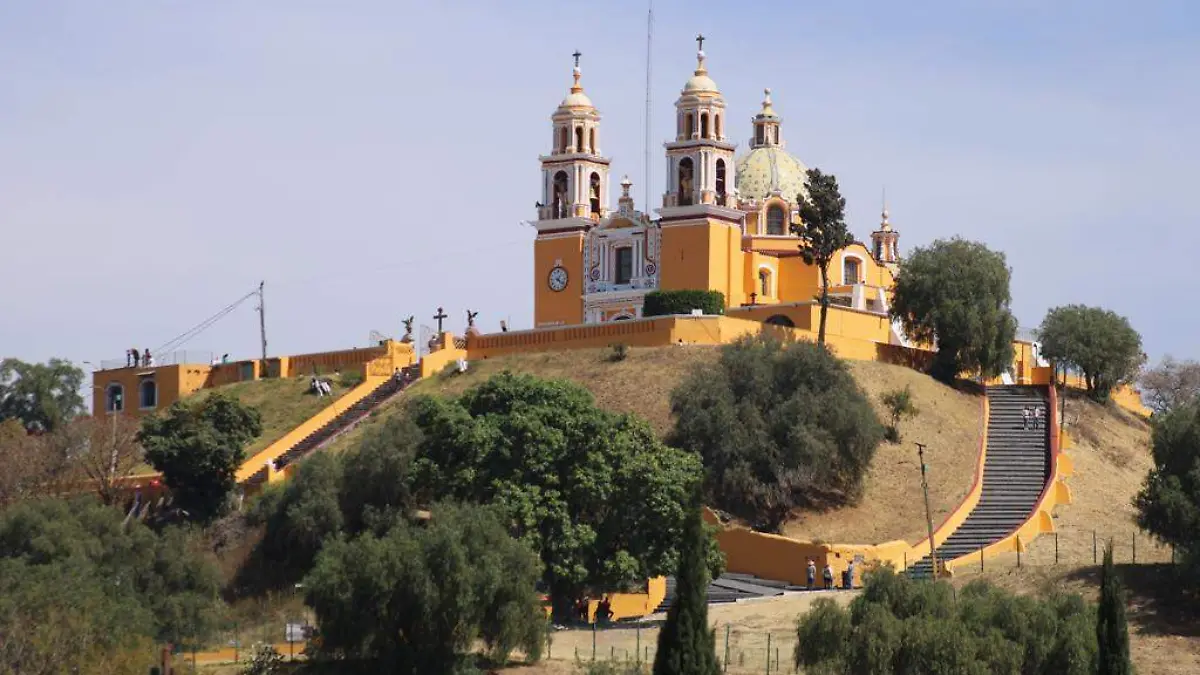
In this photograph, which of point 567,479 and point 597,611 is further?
point 567,479

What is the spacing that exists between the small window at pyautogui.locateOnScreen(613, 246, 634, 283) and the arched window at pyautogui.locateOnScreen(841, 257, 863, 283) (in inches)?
312

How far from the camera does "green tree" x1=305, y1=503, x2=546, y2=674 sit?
194 ft

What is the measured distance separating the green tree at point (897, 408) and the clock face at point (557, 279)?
16.8 meters

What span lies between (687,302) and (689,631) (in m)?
33.5

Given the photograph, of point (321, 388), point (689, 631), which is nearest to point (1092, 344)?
point (321, 388)

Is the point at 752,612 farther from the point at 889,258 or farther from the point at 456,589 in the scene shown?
the point at 889,258

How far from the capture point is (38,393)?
9881 cm

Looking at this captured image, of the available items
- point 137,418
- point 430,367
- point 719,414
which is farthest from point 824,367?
point 137,418

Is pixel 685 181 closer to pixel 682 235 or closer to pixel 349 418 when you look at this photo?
pixel 682 235

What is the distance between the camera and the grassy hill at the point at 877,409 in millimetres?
73375

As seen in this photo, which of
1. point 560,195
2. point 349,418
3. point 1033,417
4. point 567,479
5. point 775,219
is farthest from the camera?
point 775,219

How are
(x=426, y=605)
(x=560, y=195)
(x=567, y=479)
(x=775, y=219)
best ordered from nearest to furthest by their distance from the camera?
(x=426, y=605)
(x=567, y=479)
(x=560, y=195)
(x=775, y=219)

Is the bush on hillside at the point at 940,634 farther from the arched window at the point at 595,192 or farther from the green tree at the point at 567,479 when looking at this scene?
the arched window at the point at 595,192

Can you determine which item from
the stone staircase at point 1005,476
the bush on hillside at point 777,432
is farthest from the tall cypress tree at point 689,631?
the bush on hillside at point 777,432
